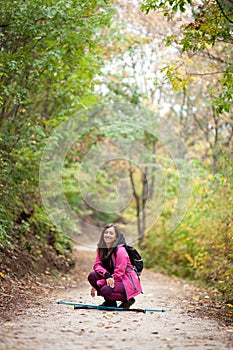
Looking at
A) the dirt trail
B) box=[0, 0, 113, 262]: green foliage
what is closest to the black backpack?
the dirt trail

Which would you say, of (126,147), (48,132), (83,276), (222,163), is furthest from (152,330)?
(126,147)

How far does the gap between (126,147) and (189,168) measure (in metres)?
3.37

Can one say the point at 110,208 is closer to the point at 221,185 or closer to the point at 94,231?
the point at 94,231

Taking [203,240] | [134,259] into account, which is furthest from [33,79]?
[203,240]

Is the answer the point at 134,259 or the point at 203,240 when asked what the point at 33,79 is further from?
the point at 203,240

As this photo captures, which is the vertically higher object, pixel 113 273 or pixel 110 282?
pixel 113 273

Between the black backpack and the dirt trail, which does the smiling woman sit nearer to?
A: the black backpack

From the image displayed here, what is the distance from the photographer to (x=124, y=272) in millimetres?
7094

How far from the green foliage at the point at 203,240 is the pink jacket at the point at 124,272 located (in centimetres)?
212

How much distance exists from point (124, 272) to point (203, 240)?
5902mm

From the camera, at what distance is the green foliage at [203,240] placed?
401 inches

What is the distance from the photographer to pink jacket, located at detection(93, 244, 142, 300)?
7.04m

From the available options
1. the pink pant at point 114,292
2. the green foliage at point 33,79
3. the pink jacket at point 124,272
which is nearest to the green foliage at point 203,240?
the pink jacket at point 124,272

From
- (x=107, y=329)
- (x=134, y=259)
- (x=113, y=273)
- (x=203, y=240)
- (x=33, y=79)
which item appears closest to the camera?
(x=107, y=329)
